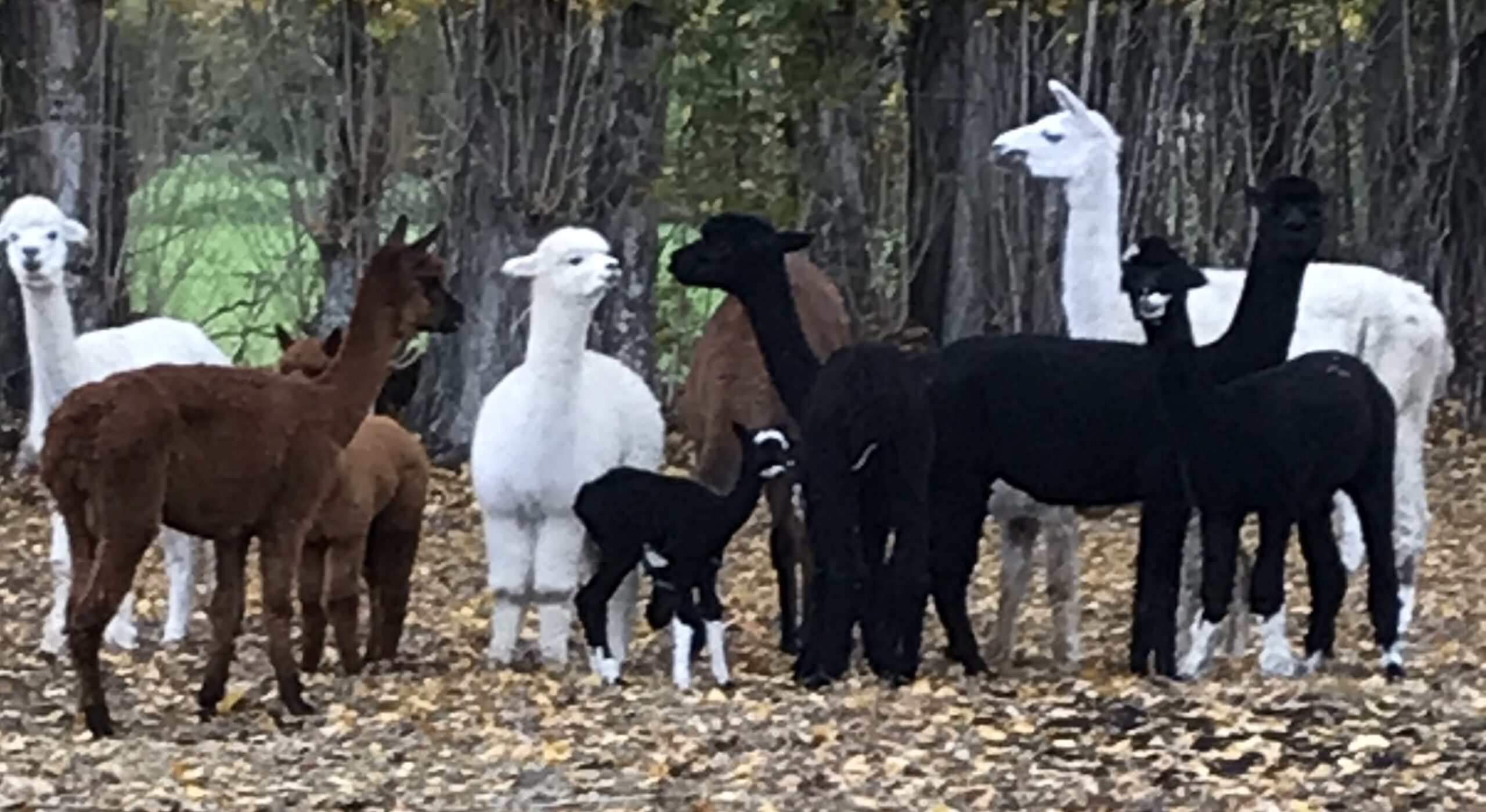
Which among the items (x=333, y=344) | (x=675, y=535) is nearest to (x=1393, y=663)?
(x=675, y=535)

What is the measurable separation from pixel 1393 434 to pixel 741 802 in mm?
3448

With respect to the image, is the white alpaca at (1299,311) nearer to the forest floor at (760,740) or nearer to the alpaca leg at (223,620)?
the forest floor at (760,740)

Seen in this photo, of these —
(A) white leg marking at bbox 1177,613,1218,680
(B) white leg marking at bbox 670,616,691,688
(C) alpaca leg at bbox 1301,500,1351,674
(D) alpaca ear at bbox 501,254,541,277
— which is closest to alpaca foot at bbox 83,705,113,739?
(B) white leg marking at bbox 670,616,691,688

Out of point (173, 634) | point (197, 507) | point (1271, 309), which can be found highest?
Answer: point (1271, 309)

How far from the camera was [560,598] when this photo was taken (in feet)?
33.8

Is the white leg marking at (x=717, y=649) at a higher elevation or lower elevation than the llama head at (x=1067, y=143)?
lower

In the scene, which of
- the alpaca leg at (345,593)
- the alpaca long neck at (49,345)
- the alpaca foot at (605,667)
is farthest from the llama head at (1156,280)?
the alpaca long neck at (49,345)

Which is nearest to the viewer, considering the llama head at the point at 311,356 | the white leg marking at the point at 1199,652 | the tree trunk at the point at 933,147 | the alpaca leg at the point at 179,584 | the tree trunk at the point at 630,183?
the white leg marking at the point at 1199,652

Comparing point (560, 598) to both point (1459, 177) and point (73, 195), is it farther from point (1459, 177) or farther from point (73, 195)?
point (1459, 177)

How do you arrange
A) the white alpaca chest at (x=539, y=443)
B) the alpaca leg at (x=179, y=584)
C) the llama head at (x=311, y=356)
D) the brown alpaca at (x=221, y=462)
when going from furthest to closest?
the alpaca leg at (x=179, y=584) → the llama head at (x=311, y=356) → the white alpaca chest at (x=539, y=443) → the brown alpaca at (x=221, y=462)

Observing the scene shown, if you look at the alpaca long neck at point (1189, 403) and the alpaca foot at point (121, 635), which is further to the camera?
the alpaca foot at point (121, 635)

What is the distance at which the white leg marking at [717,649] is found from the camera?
32.3ft

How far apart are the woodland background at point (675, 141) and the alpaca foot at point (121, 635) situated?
5002mm

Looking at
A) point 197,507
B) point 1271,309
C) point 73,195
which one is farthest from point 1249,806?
point 73,195
